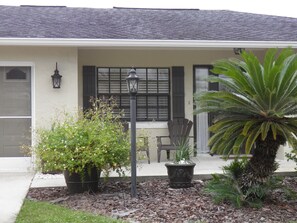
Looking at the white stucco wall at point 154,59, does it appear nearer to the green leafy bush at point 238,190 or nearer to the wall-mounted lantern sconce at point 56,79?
the wall-mounted lantern sconce at point 56,79

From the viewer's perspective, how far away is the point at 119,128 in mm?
7871

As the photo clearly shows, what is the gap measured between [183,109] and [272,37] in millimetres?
2806

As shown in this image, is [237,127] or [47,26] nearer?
[237,127]

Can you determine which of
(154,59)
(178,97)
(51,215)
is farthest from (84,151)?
(154,59)

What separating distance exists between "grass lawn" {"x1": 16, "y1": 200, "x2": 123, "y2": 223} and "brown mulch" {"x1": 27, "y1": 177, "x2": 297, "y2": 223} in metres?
0.25

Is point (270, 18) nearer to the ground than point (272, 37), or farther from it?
farther from it

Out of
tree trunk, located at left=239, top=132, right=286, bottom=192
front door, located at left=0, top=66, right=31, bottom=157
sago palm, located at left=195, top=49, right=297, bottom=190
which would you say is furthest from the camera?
front door, located at left=0, top=66, right=31, bottom=157

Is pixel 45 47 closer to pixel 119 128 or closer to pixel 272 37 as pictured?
pixel 119 128

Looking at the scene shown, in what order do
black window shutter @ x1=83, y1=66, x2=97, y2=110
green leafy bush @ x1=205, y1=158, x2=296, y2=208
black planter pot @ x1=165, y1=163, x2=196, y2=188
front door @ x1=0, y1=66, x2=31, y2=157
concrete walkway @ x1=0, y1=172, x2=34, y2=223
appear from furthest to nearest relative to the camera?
1. black window shutter @ x1=83, y1=66, x2=97, y2=110
2. front door @ x1=0, y1=66, x2=31, y2=157
3. black planter pot @ x1=165, y1=163, x2=196, y2=188
4. green leafy bush @ x1=205, y1=158, x2=296, y2=208
5. concrete walkway @ x1=0, y1=172, x2=34, y2=223

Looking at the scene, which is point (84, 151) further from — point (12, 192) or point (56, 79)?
point (56, 79)

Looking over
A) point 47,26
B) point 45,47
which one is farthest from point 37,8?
point 45,47

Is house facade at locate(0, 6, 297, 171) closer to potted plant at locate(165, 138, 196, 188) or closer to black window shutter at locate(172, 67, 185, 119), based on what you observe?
black window shutter at locate(172, 67, 185, 119)

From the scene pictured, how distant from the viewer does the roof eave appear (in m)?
9.65

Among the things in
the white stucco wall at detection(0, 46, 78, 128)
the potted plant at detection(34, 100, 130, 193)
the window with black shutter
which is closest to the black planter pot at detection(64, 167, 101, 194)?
the potted plant at detection(34, 100, 130, 193)
